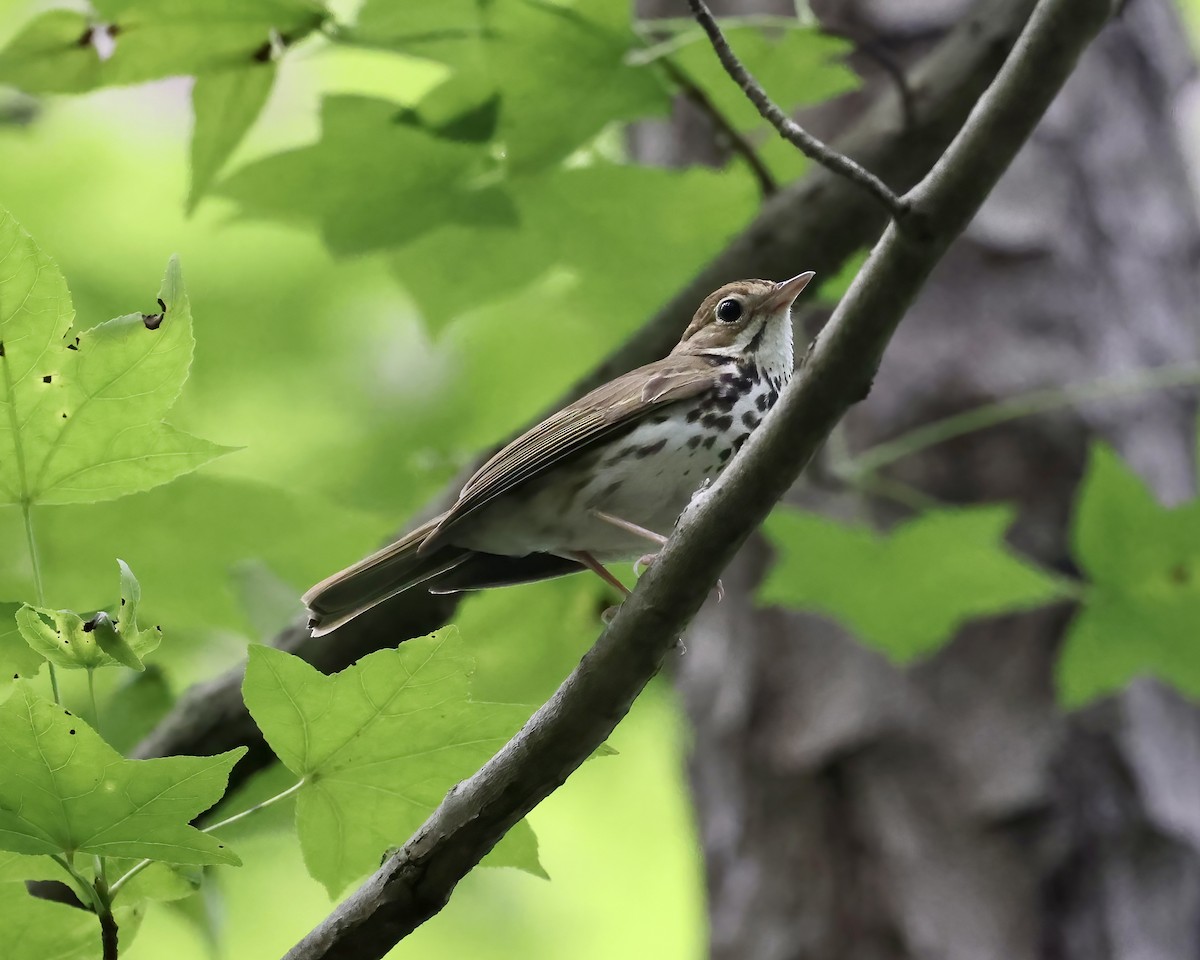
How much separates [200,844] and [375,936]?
201mm

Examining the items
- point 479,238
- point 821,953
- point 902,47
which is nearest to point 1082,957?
point 821,953

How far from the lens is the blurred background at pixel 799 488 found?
5.65 feet

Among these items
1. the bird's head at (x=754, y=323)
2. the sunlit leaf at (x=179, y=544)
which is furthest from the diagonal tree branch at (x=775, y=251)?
the bird's head at (x=754, y=323)

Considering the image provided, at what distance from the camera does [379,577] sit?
4.84ft

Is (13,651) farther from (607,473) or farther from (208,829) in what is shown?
(607,473)

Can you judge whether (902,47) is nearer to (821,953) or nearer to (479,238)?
(479,238)

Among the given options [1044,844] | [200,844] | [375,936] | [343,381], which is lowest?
[1044,844]

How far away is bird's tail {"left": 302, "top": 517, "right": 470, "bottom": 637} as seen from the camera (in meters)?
1.44

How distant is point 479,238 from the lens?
70.4 inches

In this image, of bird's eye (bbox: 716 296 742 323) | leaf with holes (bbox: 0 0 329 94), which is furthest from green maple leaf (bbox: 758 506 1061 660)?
leaf with holes (bbox: 0 0 329 94)

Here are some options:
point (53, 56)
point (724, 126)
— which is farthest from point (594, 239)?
point (53, 56)

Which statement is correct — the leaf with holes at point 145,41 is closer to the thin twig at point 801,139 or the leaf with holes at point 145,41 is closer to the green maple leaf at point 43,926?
the thin twig at point 801,139

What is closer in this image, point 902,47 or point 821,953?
point 821,953

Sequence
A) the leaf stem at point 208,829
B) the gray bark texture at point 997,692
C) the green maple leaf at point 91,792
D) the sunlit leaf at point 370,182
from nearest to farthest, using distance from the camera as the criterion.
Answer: the green maple leaf at point 91,792, the leaf stem at point 208,829, the sunlit leaf at point 370,182, the gray bark texture at point 997,692
